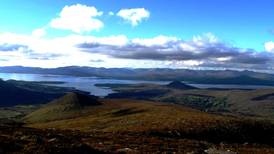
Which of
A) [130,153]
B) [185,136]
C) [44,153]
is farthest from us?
[185,136]

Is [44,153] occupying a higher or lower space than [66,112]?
higher

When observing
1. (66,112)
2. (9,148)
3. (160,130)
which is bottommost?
(66,112)

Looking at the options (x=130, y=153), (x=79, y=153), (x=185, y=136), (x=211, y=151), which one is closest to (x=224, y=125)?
(x=185, y=136)

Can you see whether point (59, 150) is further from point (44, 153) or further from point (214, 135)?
point (214, 135)

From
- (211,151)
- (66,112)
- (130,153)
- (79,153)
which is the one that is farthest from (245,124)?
(66,112)

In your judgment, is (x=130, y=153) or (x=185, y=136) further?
(x=185, y=136)

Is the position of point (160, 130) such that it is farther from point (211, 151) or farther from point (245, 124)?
point (211, 151)

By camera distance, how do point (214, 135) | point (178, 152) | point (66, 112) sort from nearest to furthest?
point (178, 152) → point (214, 135) → point (66, 112)

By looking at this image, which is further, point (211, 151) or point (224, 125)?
point (224, 125)

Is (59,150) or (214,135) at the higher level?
(59,150)
